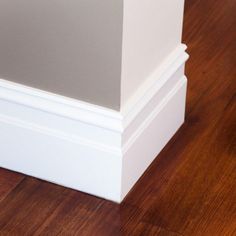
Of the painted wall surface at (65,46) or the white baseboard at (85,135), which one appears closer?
the painted wall surface at (65,46)

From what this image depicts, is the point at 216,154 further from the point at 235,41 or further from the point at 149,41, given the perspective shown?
the point at 235,41

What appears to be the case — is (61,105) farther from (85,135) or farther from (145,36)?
(145,36)

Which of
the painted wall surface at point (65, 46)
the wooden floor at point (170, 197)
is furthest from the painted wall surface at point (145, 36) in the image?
the wooden floor at point (170, 197)

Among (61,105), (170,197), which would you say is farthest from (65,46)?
(170,197)

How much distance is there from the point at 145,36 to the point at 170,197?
42cm

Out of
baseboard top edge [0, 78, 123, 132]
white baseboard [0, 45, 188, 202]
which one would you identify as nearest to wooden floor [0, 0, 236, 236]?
white baseboard [0, 45, 188, 202]

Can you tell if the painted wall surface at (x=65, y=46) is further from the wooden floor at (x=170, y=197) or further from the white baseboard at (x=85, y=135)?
the wooden floor at (x=170, y=197)

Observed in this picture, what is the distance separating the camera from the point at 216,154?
6.83 feet

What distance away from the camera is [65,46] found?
1.76 meters

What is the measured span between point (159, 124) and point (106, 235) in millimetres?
363

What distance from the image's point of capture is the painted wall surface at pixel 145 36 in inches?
67.2

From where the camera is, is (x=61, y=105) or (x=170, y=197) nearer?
(x=61, y=105)

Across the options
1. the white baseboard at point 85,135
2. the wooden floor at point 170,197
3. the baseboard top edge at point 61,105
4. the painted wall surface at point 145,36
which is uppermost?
the painted wall surface at point 145,36

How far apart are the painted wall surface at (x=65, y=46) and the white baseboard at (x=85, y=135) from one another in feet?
0.11
